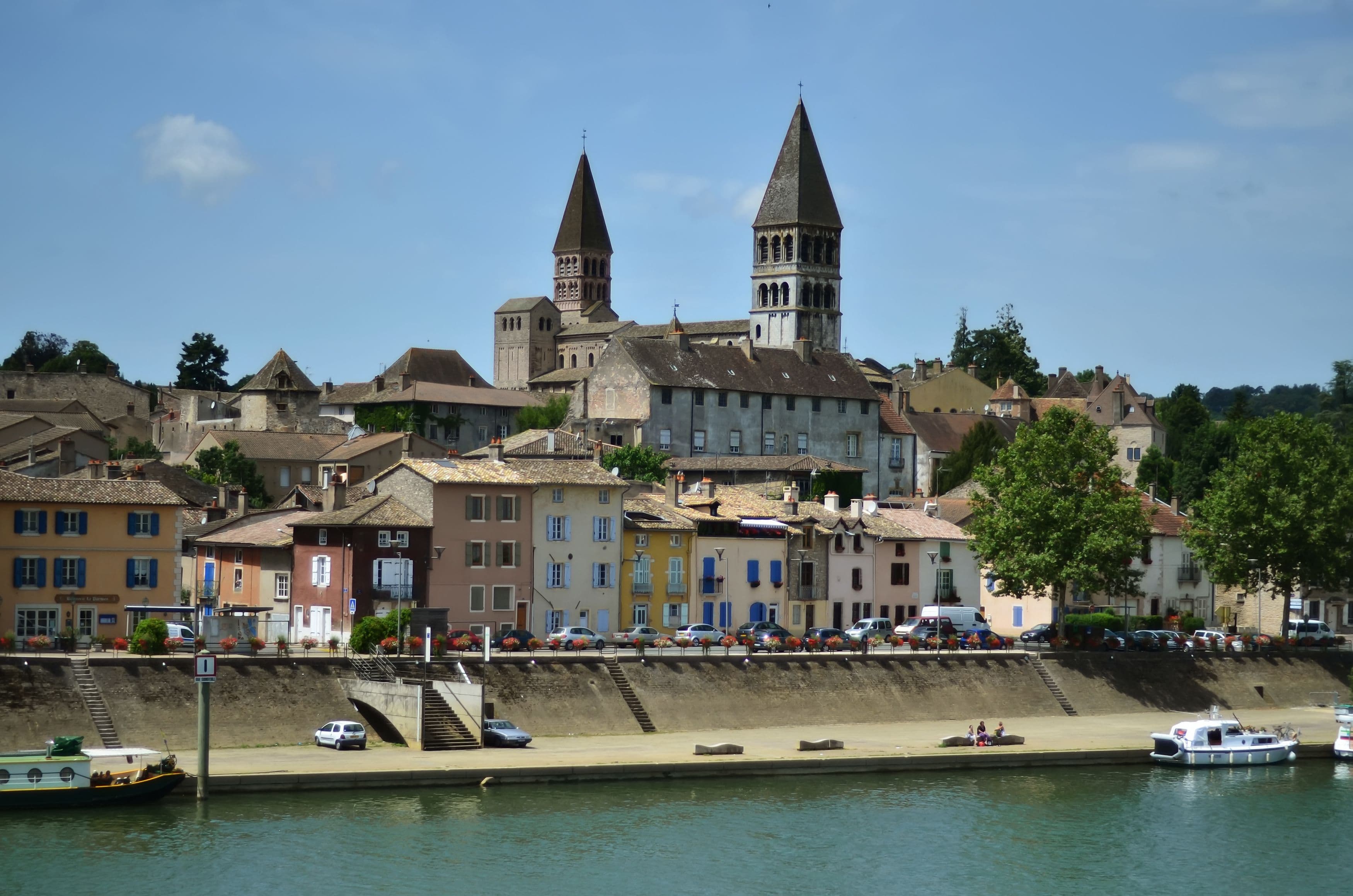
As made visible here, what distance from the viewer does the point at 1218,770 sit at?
71.8m

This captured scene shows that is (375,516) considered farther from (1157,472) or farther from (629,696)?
(1157,472)

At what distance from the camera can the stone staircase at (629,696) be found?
6888cm

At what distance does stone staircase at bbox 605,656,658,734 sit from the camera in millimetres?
68881

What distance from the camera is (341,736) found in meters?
61.9

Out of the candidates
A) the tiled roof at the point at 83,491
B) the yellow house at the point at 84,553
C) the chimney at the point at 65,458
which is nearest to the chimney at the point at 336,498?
the tiled roof at the point at 83,491

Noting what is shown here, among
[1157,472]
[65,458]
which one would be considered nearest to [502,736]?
[65,458]

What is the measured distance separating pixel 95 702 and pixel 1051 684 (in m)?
39.9

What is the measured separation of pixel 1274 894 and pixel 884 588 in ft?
137

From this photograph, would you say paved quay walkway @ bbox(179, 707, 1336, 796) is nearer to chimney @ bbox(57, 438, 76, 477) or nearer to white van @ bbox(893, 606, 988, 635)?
white van @ bbox(893, 606, 988, 635)

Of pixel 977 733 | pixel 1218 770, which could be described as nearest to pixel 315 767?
pixel 977 733

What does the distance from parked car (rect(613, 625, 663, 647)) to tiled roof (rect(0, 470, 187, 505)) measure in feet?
59.8

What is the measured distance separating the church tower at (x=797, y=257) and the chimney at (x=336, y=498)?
104 metres

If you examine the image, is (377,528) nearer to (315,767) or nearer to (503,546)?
(503,546)

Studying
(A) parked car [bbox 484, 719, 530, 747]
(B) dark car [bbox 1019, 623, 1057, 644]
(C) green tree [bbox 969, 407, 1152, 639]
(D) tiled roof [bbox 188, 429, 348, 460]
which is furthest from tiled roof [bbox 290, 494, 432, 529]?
(D) tiled roof [bbox 188, 429, 348, 460]
